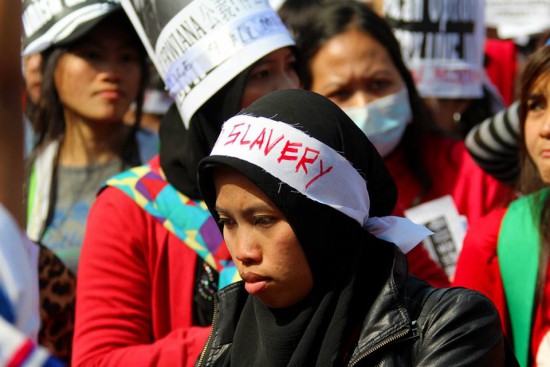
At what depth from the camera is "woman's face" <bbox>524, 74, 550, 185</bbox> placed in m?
3.62

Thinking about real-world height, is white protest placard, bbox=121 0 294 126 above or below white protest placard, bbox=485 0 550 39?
above

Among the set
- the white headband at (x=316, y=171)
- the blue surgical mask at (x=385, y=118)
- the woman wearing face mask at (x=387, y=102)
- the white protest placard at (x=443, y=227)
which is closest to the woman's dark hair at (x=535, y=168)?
the white protest placard at (x=443, y=227)

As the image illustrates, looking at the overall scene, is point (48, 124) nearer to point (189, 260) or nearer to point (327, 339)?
point (189, 260)

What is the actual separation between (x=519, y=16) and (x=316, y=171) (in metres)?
5.30

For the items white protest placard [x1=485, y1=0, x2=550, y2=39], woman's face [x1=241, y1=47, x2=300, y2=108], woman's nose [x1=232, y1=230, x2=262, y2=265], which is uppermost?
woman's nose [x1=232, y1=230, x2=262, y2=265]

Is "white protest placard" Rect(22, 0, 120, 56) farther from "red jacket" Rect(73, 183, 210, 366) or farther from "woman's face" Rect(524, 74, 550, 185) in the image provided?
"woman's face" Rect(524, 74, 550, 185)

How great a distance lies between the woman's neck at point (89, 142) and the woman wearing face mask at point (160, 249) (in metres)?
1.22

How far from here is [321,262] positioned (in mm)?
2605

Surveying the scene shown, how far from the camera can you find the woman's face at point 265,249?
8.56ft

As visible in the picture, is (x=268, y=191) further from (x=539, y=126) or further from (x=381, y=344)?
(x=539, y=126)

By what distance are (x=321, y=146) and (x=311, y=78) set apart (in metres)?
1.96

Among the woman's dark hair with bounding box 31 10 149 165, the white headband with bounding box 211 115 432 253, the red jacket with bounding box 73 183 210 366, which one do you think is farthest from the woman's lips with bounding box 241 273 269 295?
the woman's dark hair with bounding box 31 10 149 165

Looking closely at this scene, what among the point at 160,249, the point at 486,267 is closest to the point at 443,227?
the point at 486,267

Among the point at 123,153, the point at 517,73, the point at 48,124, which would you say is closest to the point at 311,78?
the point at 123,153
